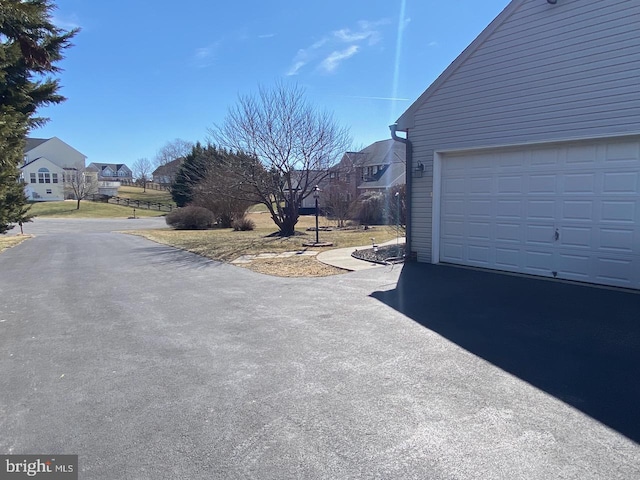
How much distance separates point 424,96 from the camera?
31.1 feet

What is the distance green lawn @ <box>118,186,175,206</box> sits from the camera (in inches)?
2485

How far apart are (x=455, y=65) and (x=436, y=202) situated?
3.02 m

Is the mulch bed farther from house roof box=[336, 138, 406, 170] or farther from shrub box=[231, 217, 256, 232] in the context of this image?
house roof box=[336, 138, 406, 170]

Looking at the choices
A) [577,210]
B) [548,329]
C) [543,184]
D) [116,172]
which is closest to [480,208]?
[543,184]

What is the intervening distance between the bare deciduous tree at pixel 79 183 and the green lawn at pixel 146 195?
5.92m

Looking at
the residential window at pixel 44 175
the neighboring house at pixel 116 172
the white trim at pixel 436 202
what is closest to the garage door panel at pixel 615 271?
the white trim at pixel 436 202

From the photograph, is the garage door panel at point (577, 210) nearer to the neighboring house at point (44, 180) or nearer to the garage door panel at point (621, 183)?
the garage door panel at point (621, 183)

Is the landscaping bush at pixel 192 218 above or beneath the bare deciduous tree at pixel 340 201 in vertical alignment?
beneath

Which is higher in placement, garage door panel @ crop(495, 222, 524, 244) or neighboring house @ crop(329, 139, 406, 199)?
neighboring house @ crop(329, 139, 406, 199)

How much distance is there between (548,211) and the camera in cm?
764

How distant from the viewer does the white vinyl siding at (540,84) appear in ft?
21.6

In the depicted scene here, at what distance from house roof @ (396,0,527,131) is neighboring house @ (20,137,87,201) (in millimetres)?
60147

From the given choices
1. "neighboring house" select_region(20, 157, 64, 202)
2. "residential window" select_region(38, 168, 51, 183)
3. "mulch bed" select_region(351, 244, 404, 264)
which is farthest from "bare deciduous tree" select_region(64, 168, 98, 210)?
"mulch bed" select_region(351, 244, 404, 264)

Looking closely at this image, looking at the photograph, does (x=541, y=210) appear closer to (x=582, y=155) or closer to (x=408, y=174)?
(x=582, y=155)
